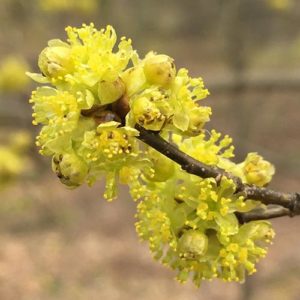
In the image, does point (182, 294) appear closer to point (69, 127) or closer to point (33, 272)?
point (33, 272)

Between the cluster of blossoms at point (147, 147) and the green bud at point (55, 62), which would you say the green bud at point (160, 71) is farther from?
the green bud at point (55, 62)

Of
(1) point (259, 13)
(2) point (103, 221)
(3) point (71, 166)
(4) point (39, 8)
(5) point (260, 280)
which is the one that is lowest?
(3) point (71, 166)

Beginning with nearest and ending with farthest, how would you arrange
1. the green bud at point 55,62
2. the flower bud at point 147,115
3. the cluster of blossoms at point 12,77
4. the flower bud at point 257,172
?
the flower bud at point 147,115, the green bud at point 55,62, the flower bud at point 257,172, the cluster of blossoms at point 12,77

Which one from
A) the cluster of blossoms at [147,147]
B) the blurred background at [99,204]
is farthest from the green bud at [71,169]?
the blurred background at [99,204]

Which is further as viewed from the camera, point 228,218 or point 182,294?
point 182,294

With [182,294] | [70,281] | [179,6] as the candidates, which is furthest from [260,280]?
[179,6]

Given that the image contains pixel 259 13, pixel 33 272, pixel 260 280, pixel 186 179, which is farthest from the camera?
pixel 259 13

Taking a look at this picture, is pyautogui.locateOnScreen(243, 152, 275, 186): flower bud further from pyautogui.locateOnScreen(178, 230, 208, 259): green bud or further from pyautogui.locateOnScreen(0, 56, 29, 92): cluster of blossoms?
pyautogui.locateOnScreen(0, 56, 29, 92): cluster of blossoms
